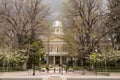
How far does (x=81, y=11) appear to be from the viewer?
4444cm

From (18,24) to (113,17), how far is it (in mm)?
16834

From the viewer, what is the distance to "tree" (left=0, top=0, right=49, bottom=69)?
44875mm

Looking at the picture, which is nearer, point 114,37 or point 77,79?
point 77,79

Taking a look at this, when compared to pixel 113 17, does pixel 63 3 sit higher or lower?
higher

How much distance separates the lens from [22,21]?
45.1 metres

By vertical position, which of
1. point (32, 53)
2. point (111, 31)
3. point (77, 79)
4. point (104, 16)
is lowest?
point (77, 79)

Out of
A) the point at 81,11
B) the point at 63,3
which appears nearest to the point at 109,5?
the point at 81,11

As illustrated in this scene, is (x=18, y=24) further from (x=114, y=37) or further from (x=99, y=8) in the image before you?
(x=114, y=37)

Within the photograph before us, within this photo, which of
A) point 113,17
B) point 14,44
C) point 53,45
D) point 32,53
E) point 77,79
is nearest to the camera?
point 77,79

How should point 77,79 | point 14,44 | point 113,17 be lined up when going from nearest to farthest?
point 77,79, point 113,17, point 14,44

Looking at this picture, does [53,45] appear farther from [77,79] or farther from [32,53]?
[77,79]

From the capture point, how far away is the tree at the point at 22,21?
4488 cm

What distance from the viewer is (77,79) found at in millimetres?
22031

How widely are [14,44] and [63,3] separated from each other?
38.6ft
